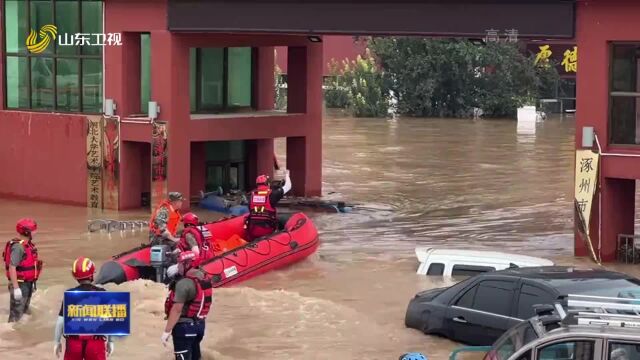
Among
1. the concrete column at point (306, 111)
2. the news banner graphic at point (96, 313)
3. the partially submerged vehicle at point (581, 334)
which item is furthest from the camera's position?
the concrete column at point (306, 111)

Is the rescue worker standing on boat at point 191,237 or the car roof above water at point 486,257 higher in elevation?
the rescue worker standing on boat at point 191,237

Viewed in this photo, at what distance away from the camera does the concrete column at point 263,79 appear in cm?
3434

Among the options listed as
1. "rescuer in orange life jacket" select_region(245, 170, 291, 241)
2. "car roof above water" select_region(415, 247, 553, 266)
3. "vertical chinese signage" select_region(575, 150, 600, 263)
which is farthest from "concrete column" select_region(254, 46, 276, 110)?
"car roof above water" select_region(415, 247, 553, 266)

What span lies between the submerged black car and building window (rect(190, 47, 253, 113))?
58.0 feet

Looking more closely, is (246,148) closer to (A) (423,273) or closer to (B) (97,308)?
(A) (423,273)

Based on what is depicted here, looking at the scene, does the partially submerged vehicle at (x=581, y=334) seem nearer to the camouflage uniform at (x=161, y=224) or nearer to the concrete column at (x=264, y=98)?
the camouflage uniform at (x=161, y=224)

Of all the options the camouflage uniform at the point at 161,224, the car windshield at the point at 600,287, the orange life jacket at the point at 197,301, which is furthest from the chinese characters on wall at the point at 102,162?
the car windshield at the point at 600,287

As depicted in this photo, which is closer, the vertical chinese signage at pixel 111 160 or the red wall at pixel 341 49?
the vertical chinese signage at pixel 111 160

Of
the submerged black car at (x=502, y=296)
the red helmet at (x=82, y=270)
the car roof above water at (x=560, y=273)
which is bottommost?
the submerged black car at (x=502, y=296)

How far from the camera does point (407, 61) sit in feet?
217

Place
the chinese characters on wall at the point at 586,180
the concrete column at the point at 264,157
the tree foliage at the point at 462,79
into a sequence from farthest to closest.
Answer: the tree foliage at the point at 462,79 → the concrete column at the point at 264,157 → the chinese characters on wall at the point at 586,180

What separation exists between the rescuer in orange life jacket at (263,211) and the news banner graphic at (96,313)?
11312 mm

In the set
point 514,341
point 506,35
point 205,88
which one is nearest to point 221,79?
point 205,88

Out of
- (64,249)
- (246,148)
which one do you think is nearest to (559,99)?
(246,148)
